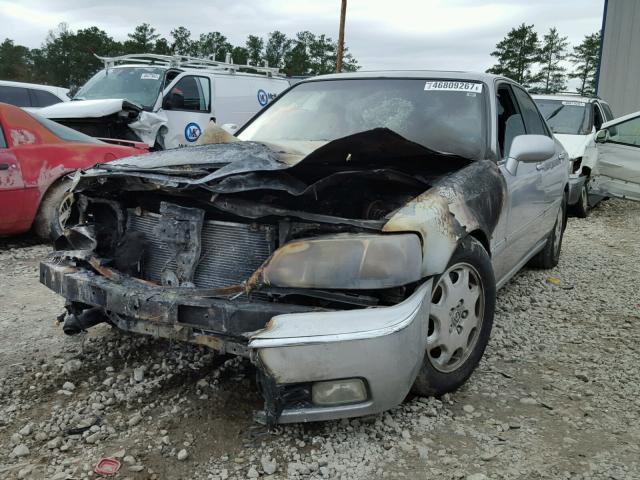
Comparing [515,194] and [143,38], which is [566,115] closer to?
[515,194]

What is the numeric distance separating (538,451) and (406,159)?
4.89 ft

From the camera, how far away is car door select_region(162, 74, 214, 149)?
963 cm

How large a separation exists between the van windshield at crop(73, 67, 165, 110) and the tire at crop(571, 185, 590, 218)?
22.2ft

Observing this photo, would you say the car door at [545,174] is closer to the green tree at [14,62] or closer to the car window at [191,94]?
the car window at [191,94]

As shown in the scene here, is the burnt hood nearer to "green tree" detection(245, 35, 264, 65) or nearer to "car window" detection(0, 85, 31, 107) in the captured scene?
"car window" detection(0, 85, 31, 107)

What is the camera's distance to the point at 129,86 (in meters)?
9.88

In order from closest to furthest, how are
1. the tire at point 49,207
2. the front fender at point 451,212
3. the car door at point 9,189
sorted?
the front fender at point 451,212, the car door at point 9,189, the tire at point 49,207

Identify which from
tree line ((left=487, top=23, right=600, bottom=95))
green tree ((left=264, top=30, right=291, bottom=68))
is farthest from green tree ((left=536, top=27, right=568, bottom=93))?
green tree ((left=264, top=30, right=291, bottom=68))

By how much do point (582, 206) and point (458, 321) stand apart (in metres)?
6.71

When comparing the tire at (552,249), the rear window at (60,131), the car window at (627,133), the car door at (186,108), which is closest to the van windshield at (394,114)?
the tire at (552,249)

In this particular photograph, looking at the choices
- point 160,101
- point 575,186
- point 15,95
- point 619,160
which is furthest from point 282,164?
point 15,95

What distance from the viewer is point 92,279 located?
2.67 meters

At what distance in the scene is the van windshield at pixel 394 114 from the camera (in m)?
3.50

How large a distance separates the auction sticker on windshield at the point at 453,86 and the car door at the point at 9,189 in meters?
3.82
